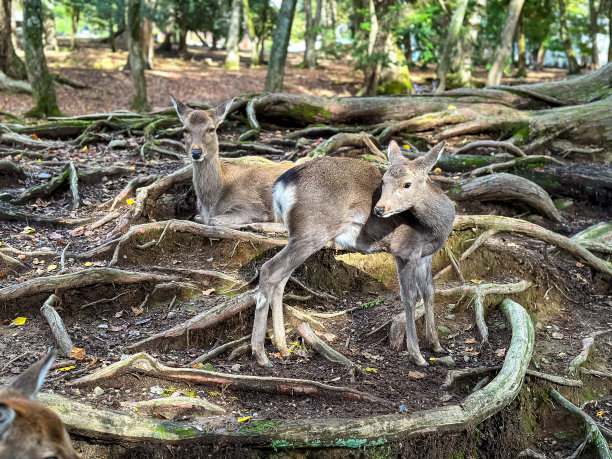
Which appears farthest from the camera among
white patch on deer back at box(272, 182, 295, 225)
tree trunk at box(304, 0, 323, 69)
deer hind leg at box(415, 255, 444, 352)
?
tree trunk at box(304, 0, 323, 69)

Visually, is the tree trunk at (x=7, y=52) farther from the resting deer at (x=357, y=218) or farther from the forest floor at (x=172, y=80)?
the resting deer at (x=357, y=218)

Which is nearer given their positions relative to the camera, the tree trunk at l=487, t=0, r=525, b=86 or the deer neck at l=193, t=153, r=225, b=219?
the deer neck at l=193, t=153, r=225, b=219

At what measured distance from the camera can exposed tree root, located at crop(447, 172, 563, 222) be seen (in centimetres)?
815

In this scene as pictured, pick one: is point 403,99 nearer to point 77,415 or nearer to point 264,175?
point 264,175

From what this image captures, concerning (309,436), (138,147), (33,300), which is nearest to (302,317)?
(309,436)

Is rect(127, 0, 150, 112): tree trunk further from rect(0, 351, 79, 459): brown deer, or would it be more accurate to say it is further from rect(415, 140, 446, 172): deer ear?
rect(0, 351, 79, 459): brown deer

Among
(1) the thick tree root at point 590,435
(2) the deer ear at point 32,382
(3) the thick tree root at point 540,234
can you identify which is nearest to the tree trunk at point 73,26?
(3) the thick tree root at point 540,234

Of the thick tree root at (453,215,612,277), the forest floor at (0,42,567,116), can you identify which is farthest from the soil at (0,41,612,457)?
the forest floor at (0,42,567,116)

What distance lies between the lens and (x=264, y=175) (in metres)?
8.10

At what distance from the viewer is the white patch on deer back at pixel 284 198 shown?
17.4 feet

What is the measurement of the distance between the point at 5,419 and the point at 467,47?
2212 centimetres

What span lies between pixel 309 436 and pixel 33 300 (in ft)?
9.52

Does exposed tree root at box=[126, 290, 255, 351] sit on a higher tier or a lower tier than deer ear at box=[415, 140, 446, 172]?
lower

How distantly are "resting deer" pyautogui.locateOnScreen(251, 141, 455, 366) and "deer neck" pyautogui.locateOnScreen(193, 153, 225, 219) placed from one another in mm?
2434
